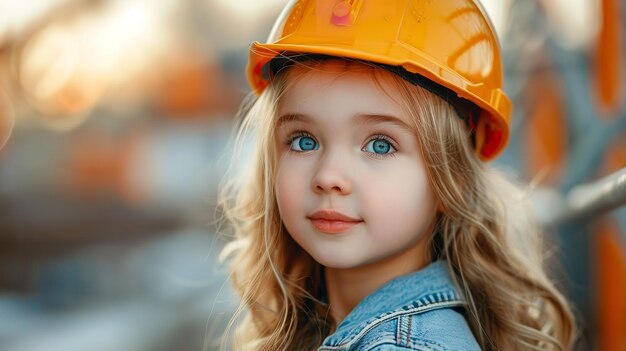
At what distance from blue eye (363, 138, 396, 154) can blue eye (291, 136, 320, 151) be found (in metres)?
0.14

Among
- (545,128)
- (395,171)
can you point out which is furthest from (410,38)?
(545,128)

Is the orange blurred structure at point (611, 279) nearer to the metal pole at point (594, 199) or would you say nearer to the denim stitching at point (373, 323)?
the metal pole at point (594, 199)

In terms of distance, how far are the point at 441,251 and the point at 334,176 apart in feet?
1.56

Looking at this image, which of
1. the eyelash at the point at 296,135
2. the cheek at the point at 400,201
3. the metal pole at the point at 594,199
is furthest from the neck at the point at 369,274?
the metal pole at the point at 594,199

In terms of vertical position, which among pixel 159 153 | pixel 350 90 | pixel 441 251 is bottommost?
pixel 159 153

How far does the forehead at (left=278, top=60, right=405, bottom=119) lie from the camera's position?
1858 millimetres

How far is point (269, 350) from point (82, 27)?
6.70 m

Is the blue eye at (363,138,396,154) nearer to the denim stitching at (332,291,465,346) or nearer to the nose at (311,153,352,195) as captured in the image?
the nose at (311,153,352,195)

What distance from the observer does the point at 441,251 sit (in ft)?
7.00

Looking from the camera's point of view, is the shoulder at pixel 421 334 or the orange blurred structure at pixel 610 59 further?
the orange blurred structure at pixel 610 59

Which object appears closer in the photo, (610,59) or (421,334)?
(421,334)

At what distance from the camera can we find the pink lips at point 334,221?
187 centimetres

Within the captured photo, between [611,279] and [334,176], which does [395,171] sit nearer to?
[334,176]

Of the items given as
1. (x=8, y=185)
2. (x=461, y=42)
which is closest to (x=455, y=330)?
(x=461, y=42)
